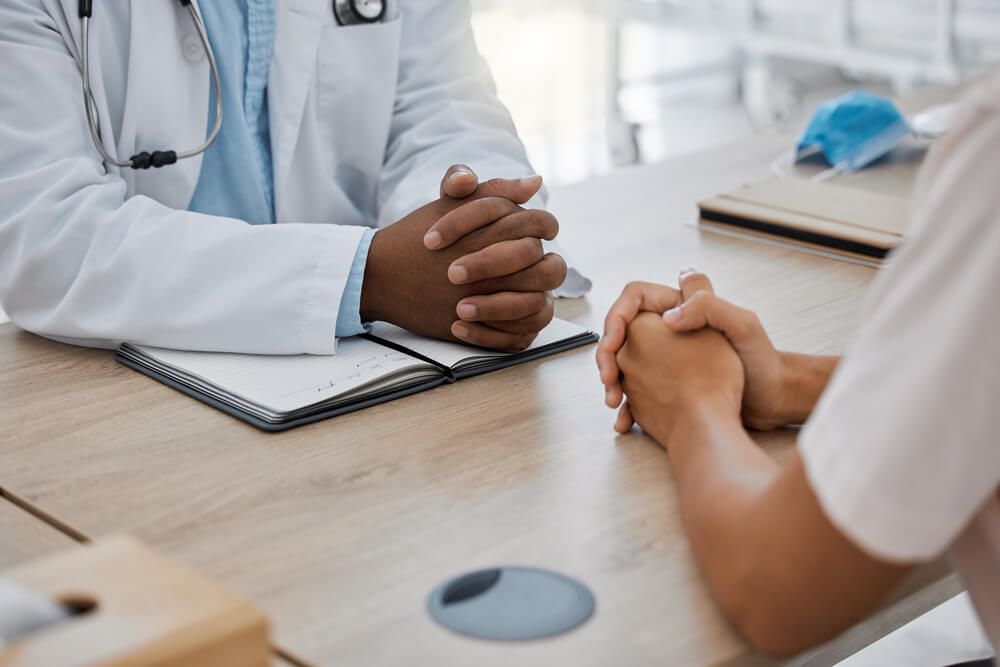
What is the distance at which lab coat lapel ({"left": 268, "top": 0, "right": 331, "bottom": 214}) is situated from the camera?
1.36 metres

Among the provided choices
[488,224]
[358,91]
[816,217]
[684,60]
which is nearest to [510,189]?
[488,224]

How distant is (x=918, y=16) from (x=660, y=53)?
3.58 ft

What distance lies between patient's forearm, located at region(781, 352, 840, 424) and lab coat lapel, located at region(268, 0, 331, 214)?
0.69 meters

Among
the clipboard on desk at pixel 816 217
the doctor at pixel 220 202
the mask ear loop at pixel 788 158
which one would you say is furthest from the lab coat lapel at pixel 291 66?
the mask ear loop at pixel 788 158

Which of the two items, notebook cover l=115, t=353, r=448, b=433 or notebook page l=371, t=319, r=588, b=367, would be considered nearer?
notebook cover l=115, t=353, r=448, b=433

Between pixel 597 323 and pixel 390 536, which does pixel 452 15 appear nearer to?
pixel 597 323

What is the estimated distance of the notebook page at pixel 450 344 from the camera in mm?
1107

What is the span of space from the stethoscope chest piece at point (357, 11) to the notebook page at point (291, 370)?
1.51 feet

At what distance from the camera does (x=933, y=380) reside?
0.57 meters

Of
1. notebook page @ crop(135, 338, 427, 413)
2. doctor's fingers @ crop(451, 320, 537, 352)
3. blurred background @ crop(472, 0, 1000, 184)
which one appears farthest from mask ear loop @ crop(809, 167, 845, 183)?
blurred background @ crop(472, 0, 1000, 184)

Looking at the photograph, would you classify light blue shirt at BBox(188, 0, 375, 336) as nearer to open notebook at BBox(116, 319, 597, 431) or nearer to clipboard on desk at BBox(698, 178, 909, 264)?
open notebook at BBox(116, 319, 597, 431)

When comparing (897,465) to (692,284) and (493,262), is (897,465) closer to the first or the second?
(692,284)

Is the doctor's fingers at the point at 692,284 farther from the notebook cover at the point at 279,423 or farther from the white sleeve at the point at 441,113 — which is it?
the white sleeve at the point at 441,113

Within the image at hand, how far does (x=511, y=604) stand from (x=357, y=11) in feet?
2.96
